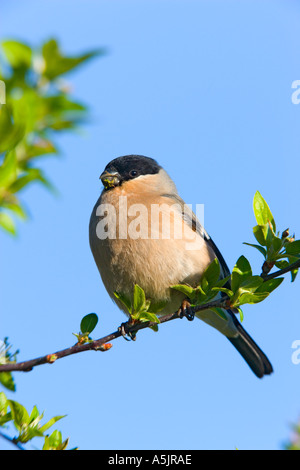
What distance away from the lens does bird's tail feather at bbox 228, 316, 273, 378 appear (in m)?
5.97

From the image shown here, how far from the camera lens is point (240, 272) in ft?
11.7

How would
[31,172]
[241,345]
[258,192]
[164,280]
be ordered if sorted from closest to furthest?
1. [31,172]
2. [258,192]
3. [164,280]
4. [241,345]

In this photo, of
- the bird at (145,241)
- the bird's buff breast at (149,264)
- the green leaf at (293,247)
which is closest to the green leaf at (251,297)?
the green leaf at (293,247)

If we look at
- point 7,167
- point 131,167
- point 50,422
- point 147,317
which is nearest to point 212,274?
point 147,317

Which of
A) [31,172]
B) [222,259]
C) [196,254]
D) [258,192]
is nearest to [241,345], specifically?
[222,259]

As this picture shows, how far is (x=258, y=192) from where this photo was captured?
12.1 feet

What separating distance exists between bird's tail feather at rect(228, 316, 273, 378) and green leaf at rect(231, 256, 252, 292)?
2.66m

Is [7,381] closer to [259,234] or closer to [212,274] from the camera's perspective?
[212,274]

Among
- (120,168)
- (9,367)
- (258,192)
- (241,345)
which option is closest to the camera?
(9,367)

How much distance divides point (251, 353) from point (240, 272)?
9.23 feet

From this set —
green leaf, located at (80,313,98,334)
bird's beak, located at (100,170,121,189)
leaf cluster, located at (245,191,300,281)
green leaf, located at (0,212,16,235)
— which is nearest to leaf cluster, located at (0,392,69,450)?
green leaf, located at (80,313,98,334)
